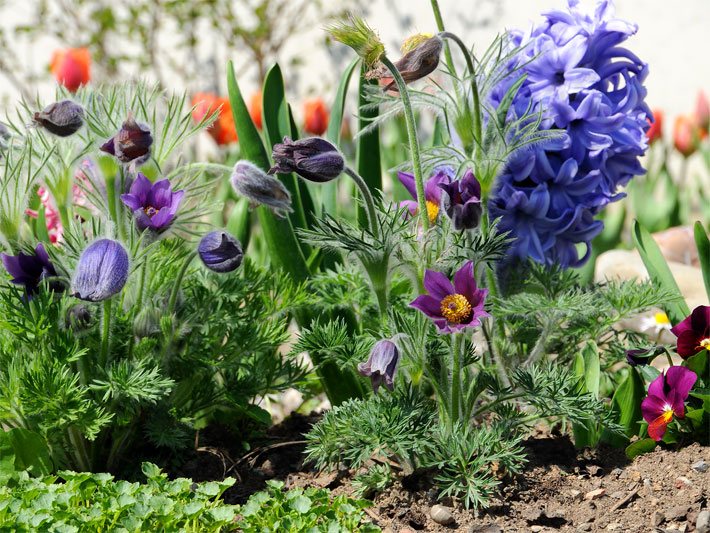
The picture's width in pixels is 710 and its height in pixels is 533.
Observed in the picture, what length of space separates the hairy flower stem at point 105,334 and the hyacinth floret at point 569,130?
2.97 ft

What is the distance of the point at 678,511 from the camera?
1769 millimetres

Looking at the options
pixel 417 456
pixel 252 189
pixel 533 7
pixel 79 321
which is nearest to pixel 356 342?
pixel 417 456

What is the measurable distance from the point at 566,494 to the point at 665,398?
29 centimetres

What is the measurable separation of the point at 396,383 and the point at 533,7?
5093 millimetres

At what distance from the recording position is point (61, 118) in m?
1.84

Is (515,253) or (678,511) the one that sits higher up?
(515,253)

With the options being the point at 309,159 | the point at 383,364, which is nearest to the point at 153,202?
the point at 309,159

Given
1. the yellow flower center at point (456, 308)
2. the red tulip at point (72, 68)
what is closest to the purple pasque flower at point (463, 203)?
the yellow flower center at point (456, 308)

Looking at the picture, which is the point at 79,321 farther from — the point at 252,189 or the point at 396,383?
the point at 396,383

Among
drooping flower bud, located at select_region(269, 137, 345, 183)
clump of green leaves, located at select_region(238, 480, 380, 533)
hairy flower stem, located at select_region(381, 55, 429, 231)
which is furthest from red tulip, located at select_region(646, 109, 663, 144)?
clump of green leaves, located at select_region(238, 480, 380, 533)

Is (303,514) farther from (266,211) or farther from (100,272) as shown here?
(266,211)

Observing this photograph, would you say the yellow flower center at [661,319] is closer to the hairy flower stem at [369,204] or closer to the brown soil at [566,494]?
the brown soil at [566,494]

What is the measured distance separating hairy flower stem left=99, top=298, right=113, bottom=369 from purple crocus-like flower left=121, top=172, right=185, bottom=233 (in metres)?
0.19

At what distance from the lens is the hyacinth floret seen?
2.15 m
